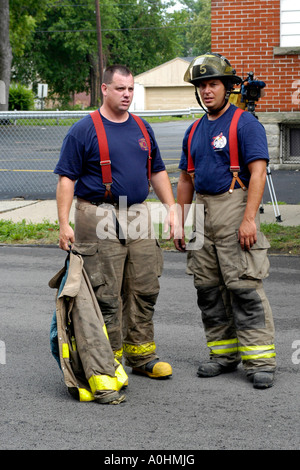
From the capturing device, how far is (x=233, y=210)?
5.11 meters

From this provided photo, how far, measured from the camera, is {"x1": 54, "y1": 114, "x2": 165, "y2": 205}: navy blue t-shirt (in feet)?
16.4

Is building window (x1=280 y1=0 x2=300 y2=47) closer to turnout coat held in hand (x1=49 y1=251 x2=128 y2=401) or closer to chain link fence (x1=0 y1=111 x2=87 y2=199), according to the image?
chain link fence (x1=0 y1=111 x2=87 y2=199)

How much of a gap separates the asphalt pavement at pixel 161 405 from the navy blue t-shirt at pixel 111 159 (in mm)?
1279

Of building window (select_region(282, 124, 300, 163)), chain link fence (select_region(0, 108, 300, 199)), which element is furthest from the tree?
building window (select_region(282, 124, 300, 163))

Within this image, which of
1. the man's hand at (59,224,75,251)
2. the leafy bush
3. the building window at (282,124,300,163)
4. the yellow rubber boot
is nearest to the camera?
the man's hand at (59,224,75,251)

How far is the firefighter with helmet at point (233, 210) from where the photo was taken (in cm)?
502

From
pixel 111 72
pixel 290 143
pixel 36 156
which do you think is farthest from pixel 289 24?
pixel 111 72

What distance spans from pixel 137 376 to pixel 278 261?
415 centimetres

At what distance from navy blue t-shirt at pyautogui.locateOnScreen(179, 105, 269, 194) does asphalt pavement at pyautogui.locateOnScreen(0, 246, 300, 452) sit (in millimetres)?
1314

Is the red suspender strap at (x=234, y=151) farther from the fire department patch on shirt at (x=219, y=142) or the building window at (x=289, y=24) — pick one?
the building window at (x=289, y=24)

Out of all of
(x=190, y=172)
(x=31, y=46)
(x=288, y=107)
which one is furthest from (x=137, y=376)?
(x=31, y=46)

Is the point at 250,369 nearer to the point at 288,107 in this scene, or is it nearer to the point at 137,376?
the point at 137,376

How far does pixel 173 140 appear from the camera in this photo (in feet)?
66.0

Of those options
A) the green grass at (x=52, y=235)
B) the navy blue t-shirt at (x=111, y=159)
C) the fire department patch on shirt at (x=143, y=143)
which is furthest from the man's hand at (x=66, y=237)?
the green grass at (x=52, y=235)
